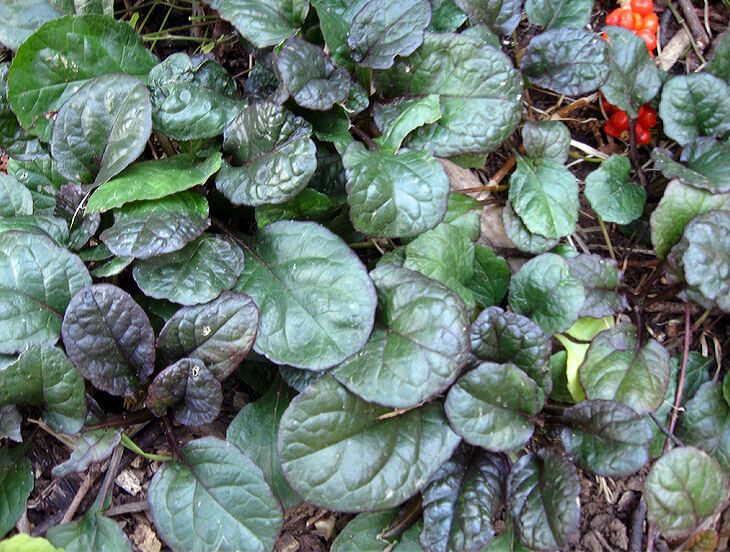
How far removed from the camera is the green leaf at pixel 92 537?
1.46 meters

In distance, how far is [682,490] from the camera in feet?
4.47

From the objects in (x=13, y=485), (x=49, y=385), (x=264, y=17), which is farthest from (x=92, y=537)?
(x=264, y=17)

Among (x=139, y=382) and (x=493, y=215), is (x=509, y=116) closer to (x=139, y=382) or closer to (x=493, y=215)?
(x=493, y=215)

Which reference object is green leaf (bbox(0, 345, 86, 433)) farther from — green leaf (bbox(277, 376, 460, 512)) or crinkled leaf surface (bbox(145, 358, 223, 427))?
green leaf (bbox(277, 376, 460, 512))

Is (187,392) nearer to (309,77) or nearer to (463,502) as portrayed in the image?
(463,502)

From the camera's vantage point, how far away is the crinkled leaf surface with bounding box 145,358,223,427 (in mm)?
1433

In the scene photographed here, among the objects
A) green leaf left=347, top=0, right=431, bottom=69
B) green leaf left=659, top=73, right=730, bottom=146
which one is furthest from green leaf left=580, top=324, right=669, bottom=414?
green leaf left=347, top=0, right=431, bottom=69

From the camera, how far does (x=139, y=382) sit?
5.07 feet

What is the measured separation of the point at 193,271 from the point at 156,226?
0.14 metres

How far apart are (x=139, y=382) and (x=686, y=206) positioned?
5.01ft

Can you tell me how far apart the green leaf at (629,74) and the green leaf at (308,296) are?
1.00 meters

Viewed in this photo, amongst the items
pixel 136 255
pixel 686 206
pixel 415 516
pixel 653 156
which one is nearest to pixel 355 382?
pixel 415 516

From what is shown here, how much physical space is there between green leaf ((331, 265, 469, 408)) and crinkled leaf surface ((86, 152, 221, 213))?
0.55 m

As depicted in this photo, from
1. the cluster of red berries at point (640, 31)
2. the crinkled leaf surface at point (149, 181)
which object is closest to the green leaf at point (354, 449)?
the crinkled leaf surface at point (149, 181)
